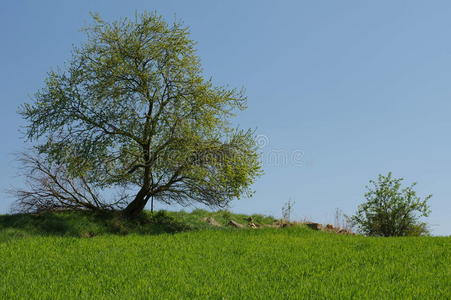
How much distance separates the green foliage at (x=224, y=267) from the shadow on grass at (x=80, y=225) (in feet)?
5.20

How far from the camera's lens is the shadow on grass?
19.5 m

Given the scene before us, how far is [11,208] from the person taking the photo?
72.9 feet

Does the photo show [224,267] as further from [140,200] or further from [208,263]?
[140,200]

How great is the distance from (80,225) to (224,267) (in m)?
9.58

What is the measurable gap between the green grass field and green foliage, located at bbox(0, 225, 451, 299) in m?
0.03

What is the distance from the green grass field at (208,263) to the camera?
408 inches

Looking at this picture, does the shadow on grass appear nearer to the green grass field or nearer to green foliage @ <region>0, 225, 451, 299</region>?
the green grass field

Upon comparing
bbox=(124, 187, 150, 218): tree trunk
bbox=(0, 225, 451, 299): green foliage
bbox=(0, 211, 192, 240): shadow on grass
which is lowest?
bbox=(0, 225, 451, 299): green foliage

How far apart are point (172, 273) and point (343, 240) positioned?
8888 mm

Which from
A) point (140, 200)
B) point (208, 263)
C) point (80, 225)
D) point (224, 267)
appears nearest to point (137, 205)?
point (140, 200)

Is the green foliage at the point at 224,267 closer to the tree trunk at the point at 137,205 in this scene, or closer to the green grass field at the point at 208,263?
the green grass field at the point at 208,263

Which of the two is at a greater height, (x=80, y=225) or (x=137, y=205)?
(x=137, y=205)

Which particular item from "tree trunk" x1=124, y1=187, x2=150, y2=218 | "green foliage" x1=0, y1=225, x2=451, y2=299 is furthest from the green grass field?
"tree trunk" x1=124, y1=187, x2=150, y2=218

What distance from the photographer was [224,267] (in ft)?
41.7
